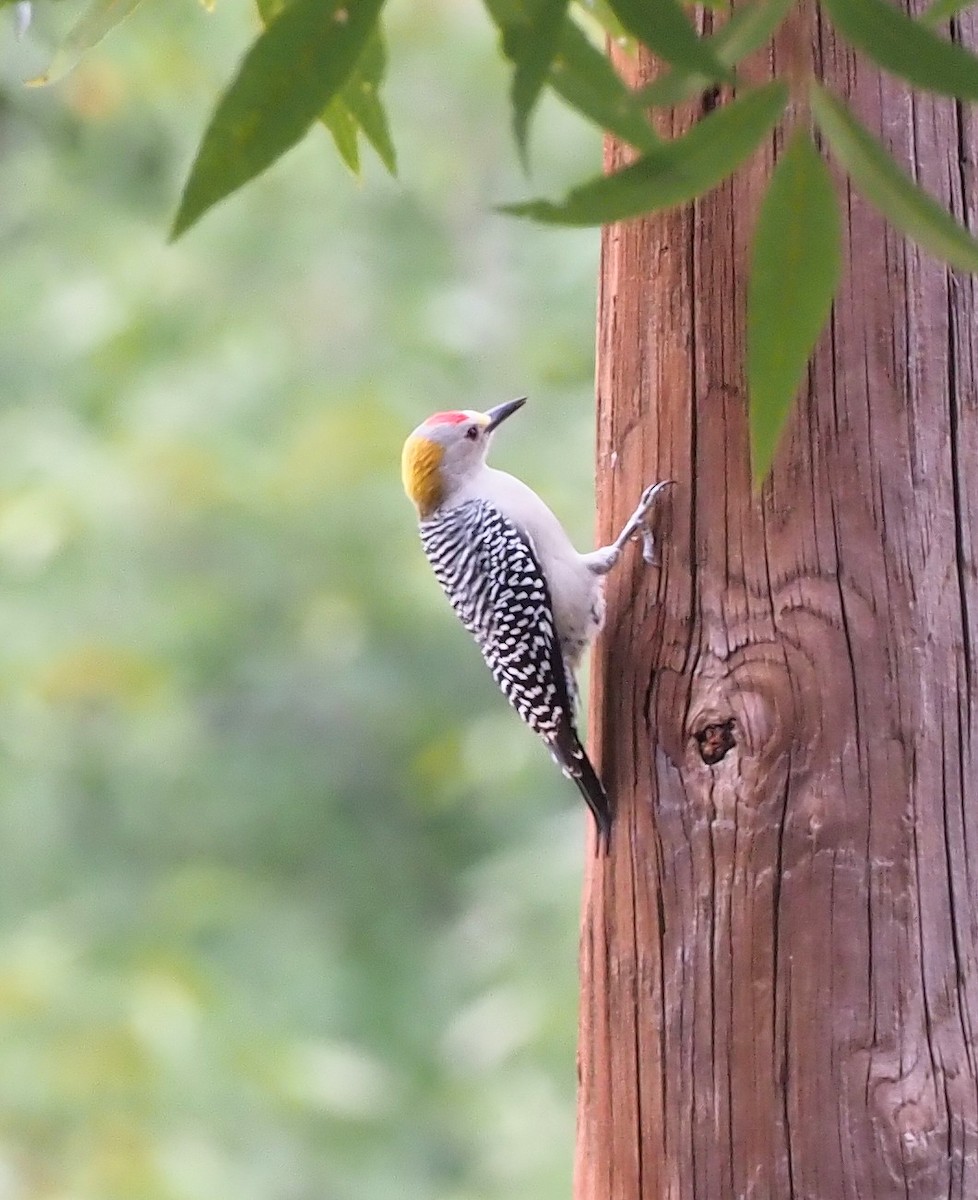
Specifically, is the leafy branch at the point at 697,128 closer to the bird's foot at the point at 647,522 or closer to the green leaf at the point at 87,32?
the green leaf at the point at 87,32

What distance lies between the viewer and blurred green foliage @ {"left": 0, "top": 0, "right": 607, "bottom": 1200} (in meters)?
5.18

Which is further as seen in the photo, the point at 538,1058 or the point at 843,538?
the point at 538,1058

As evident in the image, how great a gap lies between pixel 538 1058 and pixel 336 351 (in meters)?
2.97

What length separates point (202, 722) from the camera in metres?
6.65

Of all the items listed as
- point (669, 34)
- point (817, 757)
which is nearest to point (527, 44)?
point (669, 34)

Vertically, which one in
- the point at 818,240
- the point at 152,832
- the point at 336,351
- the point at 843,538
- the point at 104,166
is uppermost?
the point at 104,166

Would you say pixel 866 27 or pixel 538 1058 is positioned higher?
pixel 538 1058

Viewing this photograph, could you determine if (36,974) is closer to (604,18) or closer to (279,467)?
(279,467)

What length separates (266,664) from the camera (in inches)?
253

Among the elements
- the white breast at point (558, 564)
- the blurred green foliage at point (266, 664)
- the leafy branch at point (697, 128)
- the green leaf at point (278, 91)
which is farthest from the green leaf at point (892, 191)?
the blurred green foliage at point (266, 664)

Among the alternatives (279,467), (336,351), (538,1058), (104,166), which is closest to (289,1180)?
(538,1058)

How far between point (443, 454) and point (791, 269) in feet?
7.77

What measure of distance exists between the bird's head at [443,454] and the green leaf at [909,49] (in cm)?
238

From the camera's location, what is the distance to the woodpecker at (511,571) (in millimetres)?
2627
